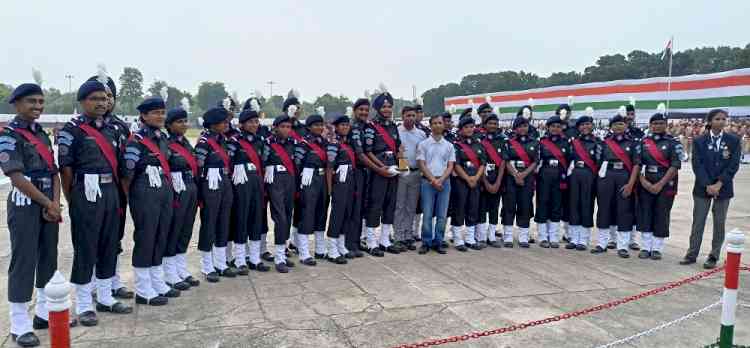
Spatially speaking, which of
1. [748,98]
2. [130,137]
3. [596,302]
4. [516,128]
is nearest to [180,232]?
[130,137]

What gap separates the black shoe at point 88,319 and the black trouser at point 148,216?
2.08 feet

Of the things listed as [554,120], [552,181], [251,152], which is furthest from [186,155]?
[554,120]

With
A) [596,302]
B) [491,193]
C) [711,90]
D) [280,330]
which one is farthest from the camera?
[711,90]

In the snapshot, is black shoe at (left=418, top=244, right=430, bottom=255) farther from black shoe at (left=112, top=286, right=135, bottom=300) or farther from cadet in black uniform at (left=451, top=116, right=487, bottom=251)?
black shoe at (left=112, top=286, right=135, bottom=300)

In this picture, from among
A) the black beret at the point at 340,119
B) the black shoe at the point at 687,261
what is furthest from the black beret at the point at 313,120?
the black shoe at the point at 687,261

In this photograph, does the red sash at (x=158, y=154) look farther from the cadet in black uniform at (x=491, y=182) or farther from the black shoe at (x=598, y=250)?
the black shoe at (x=598, y=250)

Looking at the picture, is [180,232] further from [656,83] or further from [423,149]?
[656,83]

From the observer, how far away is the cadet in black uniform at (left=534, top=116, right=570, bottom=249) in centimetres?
801

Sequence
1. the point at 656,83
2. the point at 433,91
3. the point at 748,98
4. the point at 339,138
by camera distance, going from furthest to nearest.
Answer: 1. the point at 433,91
2. the point at 656,83
3. the point at 748,98
4. the point at 339,138

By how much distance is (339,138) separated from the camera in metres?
7.09

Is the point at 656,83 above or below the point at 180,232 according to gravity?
above

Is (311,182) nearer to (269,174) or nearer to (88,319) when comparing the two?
(269,174)

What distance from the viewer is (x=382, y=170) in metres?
7.10

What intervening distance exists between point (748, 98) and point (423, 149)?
76.3ft
